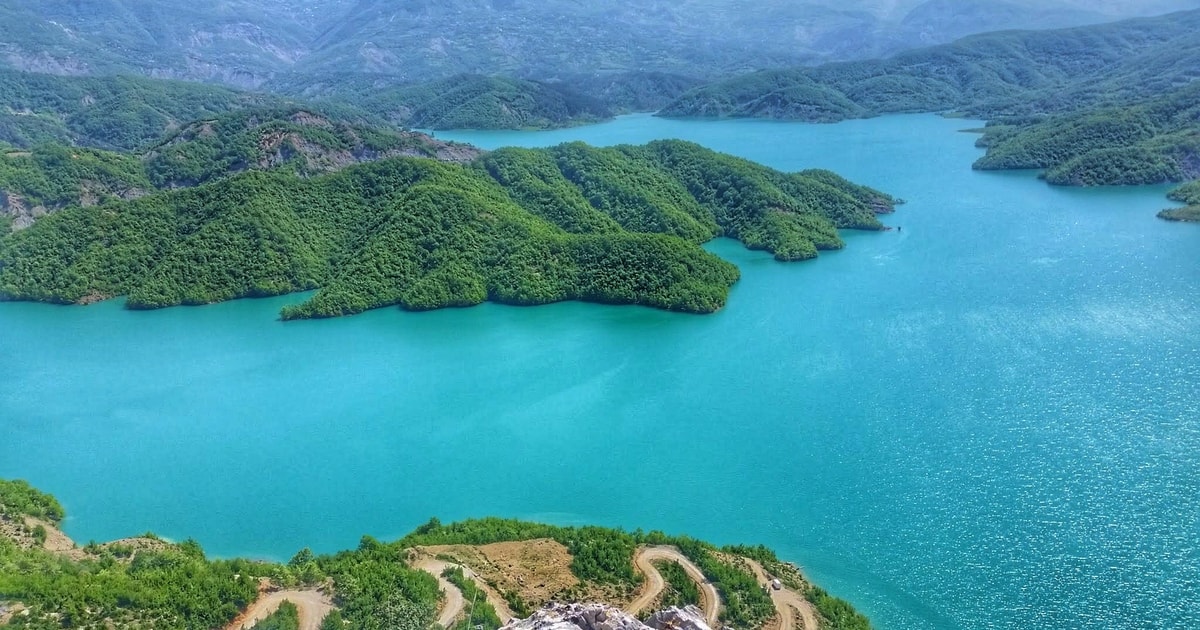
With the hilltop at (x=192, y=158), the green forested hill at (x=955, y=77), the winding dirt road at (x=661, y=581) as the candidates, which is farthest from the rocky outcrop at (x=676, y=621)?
the green forested hill at (x=955, y=77)

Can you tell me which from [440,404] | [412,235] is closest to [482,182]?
[412,235]

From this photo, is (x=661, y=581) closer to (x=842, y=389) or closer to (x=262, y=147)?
(x=842, y=389)

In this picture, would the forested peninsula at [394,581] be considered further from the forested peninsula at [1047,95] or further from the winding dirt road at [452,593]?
the forested peninsula at [1047,95]

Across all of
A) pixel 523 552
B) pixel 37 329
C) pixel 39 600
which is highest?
A: pixel 37 329

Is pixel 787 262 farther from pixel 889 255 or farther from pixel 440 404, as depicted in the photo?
pixel 440 404

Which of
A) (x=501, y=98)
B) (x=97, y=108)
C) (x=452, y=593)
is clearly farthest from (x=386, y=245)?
(x=501, y=98)

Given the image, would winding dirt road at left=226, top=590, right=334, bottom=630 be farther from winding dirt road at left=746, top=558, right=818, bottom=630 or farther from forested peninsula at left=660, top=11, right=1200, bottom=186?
forested peninsula at left=660, top=11, right=1200, bottom=186
